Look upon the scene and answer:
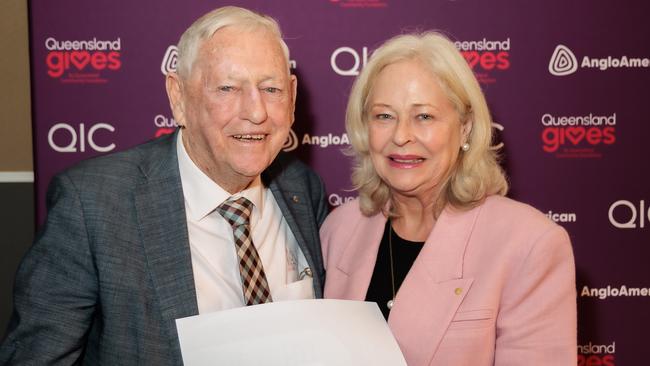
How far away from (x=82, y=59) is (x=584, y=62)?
8.69ft

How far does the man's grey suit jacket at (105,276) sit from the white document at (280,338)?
243mm

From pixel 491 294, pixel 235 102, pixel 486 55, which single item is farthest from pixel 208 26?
pixel 486 55

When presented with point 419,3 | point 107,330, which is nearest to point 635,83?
point 419,3

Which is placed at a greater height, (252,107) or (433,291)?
(252,107)

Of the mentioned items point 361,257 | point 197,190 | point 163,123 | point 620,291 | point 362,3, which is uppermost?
point 362,3

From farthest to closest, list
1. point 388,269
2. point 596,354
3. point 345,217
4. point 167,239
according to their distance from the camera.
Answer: point 596,354 < point 345,217 < point 388,269 < point 167,239

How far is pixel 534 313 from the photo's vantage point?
2076 mm

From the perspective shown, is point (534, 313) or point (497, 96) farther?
point (497, 96)

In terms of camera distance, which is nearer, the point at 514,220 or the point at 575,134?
the point at 514,220

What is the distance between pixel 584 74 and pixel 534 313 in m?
1.86

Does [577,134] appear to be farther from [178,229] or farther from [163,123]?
[178,229]

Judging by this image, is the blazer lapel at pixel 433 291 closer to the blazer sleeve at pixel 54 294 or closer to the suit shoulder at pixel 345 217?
the suit shoulder at pixel 345 217

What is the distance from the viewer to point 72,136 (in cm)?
344

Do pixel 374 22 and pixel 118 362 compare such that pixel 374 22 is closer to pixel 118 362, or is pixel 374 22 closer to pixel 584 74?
pixel 584 74
